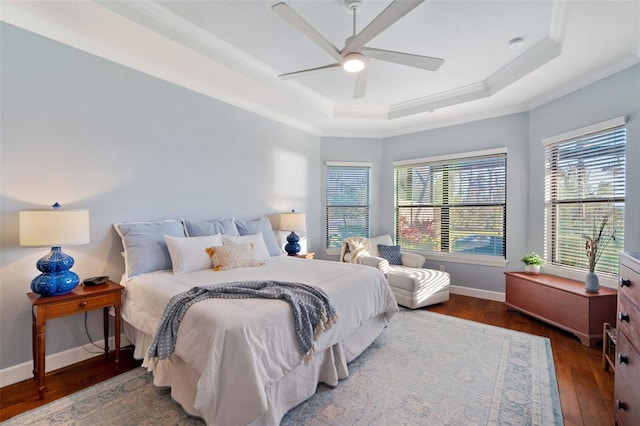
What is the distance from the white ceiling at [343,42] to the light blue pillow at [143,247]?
1.54 meters

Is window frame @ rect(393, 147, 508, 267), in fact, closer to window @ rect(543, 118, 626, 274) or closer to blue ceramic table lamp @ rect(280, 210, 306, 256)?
window @ rect(543, 118, 626, 274)

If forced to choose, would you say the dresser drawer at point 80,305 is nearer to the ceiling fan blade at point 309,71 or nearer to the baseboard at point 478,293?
the ceiling fan blade at point 309,71

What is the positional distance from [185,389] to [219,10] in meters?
2.73

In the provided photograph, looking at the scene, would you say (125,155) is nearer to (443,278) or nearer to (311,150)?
(311,150)

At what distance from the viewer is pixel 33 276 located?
2281 millimetres

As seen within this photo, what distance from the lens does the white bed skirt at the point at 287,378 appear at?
1711 mm

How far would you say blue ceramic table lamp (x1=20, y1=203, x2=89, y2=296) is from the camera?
200cm

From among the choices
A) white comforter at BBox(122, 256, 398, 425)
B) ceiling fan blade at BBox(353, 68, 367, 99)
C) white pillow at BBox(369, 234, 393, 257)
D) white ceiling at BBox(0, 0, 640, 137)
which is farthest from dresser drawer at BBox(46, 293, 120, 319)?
white pillow at BBox(369, 234, 393, 257)

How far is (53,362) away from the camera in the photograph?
2.37 metres

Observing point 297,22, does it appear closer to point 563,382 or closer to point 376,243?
point 563,382

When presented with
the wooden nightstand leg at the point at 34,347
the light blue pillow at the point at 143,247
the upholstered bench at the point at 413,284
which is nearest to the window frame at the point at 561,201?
the upholstered bench at the point at 413,284

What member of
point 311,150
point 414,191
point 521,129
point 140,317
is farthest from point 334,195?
point 140,317

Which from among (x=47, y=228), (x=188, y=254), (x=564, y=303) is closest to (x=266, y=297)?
(x=188, y=254)

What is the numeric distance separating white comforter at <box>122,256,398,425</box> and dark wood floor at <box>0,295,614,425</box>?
18.9 inches
